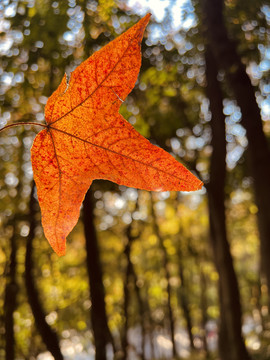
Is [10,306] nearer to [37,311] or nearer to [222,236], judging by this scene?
[37,311]

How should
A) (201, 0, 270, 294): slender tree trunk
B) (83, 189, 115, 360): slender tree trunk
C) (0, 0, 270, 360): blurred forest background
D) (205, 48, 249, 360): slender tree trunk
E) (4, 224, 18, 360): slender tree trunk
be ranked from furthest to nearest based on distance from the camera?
(4, 224, 18, 360): slender tree trunk < (83, 189, 115, 360): slender tree trunk < (205, 48, 249, 360): slender tree trunk < (201, 0, 270, 294): slender tree trunk < (0, 0, 270, 360): blurred forest background

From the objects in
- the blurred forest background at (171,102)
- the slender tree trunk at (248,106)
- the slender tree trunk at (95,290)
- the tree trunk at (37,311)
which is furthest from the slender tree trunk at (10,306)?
the slender tree trunk at (248,106)

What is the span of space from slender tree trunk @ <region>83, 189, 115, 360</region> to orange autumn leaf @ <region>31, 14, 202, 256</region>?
473 cm

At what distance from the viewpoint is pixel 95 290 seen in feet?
18.7


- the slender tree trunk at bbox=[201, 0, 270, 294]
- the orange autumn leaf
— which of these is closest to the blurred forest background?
the slender tree trunk at bbox=[201, 0, 270, 294]

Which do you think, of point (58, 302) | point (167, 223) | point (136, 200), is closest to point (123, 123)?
point (136, 200)

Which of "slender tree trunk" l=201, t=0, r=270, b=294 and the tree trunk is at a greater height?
"slender tree trunk" l=201, t=0, r=270, b=294

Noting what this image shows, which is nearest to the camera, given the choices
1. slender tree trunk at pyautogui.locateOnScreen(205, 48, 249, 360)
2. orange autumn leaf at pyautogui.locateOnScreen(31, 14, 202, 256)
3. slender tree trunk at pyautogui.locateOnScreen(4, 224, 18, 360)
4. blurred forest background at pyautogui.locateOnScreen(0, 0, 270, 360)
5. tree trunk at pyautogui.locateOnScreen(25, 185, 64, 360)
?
orange autumn leaf at pyautogui.locateOnScreen(31, 14, 202, 256)

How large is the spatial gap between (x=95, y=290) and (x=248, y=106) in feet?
10.7

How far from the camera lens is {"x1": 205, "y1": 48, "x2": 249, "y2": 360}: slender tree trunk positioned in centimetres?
523

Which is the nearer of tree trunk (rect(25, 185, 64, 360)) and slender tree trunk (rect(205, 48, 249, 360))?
slender tree trunk (rect(205, 48, 249, 360))

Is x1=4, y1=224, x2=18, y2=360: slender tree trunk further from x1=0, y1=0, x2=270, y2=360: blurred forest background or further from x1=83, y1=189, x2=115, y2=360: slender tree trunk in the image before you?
x1=83, y1=189, x2=115, y2=360: slender tree trunk

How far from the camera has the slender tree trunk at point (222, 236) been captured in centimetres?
523

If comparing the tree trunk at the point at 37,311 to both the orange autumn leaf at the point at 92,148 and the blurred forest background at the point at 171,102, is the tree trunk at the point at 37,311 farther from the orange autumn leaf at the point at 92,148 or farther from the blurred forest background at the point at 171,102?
the orange autumn leaf at the point at 92,148
